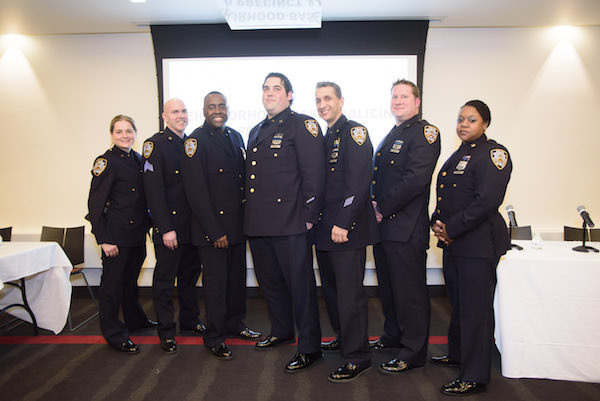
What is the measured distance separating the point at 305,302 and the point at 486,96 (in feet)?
11.1

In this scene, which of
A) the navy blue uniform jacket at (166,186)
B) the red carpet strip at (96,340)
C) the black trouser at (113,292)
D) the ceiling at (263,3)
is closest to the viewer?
the navy blue uniform jacket at (166,186)

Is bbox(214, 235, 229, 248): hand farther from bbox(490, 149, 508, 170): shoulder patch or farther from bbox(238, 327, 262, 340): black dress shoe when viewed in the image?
bbox(490, 149, 508, 170): shoulder patch

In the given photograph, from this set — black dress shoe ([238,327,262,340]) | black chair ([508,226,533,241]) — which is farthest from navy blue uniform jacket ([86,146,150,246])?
black chair ([508,226,533,241])

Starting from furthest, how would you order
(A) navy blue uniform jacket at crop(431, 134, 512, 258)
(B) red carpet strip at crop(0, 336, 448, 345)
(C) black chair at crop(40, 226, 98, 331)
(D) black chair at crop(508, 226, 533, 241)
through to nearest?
(C) black chair at crop(40, 226, 98, 331), (D) black chair at crop(508, 226, 533, 241), (B) red carpet strip at crop(0, 336, 448, 345), (A) navy blue uniform jacket at crop(431, 134, 512, 258)

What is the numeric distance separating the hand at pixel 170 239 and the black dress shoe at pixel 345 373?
141cm

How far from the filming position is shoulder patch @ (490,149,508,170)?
2252 millimetres

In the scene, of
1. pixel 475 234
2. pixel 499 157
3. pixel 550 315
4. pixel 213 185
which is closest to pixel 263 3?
pixel 213 185

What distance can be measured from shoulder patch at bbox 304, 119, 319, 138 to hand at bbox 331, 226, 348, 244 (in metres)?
0.62

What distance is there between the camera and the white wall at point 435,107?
14.7 feet

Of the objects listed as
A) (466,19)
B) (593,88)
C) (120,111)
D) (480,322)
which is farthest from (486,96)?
(120,111)

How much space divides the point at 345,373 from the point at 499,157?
159 cm

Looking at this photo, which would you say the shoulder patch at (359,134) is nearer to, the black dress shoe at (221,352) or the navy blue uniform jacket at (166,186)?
the navy blue uniform jacket at (166,186)

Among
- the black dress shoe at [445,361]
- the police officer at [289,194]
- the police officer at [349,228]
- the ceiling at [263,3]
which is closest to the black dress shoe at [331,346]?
the police officer at [289,194]

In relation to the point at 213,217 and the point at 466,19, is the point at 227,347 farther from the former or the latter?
the point at 466,19
